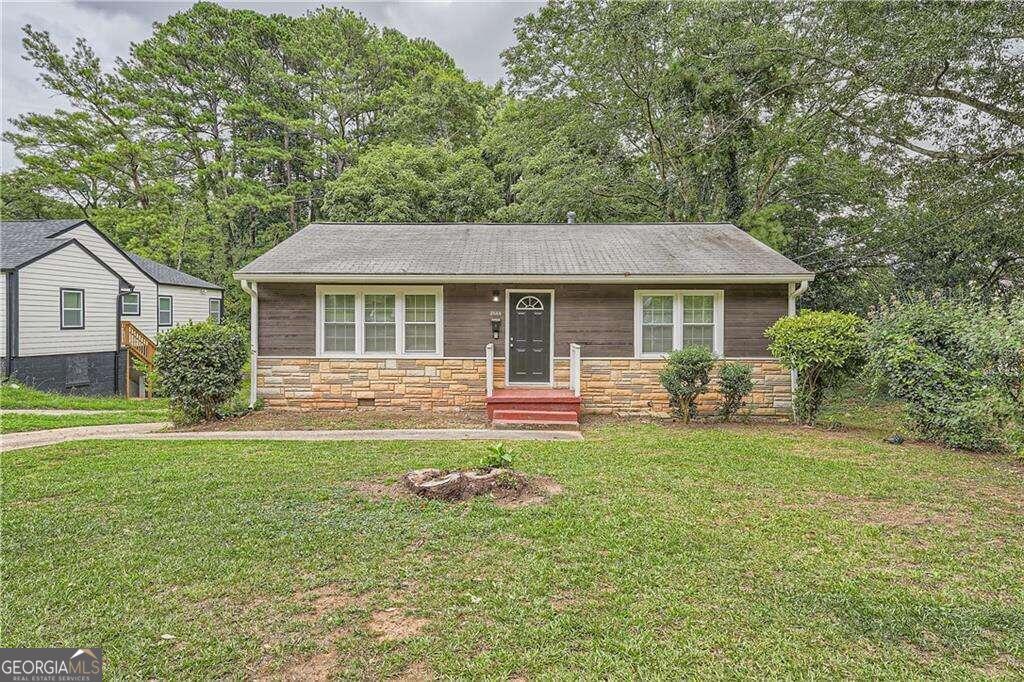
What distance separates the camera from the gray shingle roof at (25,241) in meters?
13.1

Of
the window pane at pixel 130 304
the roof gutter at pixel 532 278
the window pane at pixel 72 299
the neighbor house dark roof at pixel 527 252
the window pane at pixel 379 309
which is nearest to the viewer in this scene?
the roof gutter at pixel 532 278

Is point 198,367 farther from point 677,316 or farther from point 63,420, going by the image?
point 677,316

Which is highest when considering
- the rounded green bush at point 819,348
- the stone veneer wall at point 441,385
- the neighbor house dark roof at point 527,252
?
the neighbor house dark roof at point 527,252

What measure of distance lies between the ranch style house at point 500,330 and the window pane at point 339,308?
0.02 metres

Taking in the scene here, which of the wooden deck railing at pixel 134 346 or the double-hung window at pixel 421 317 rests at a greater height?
the double-hung window at pixel 421 317

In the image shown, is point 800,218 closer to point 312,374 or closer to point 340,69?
point 312,374

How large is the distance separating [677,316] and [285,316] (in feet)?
25.1

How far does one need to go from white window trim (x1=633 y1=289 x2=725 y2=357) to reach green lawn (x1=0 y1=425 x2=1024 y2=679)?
4116 mm

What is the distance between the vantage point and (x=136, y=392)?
17203mm

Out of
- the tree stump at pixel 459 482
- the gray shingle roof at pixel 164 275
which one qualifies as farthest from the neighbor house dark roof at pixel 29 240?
the tree stump at pixel 459 482

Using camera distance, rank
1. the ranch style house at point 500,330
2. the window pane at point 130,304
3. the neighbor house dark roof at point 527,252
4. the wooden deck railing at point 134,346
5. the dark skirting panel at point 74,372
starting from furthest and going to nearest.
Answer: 1. the window pane at point 130,304
2. the wooden deck railing at point 134,346
3. the dark skirting panel at point 74,372
4. the ranch style house at point 500,330
5. the neighbor house dark roof at point 527,252

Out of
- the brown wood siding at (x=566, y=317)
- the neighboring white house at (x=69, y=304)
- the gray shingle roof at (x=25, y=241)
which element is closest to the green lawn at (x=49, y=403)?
the neighboring white house at (x=69, y=304)

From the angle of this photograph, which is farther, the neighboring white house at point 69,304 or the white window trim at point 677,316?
the neighboring white house at point 69,304

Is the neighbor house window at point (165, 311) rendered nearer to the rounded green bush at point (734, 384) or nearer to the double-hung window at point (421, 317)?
the double-hung window at point (421, 317)
